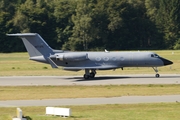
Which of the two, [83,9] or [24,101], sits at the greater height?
[83,9]

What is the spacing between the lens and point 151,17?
12912 centimetres

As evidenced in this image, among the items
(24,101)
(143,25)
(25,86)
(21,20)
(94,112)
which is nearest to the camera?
(94,112)

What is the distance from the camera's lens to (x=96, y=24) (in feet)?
400

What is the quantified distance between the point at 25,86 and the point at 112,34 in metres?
84.7

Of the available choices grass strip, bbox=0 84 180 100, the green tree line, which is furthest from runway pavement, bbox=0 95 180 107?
the green tree line

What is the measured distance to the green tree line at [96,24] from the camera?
119 metres

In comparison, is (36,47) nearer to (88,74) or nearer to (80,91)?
(88,74)

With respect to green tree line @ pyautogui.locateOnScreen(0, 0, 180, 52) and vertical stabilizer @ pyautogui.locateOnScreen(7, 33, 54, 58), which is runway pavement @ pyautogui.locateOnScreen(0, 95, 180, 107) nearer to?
vertical stabilizer @ pyautogui.locateOnScreen(7, 33, 54, 58)

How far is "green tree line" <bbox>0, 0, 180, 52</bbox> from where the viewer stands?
390 ft

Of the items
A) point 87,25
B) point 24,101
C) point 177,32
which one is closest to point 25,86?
point 24,101

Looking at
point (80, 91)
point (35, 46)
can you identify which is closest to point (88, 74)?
point (35, 46)

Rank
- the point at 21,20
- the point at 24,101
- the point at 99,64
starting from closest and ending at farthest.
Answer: the point at 24,101
the point at 99,64
the point at 21,20

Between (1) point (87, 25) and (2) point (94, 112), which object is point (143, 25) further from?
(2) point (94, 112)

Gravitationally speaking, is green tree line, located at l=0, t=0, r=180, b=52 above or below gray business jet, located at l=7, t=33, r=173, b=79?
above
